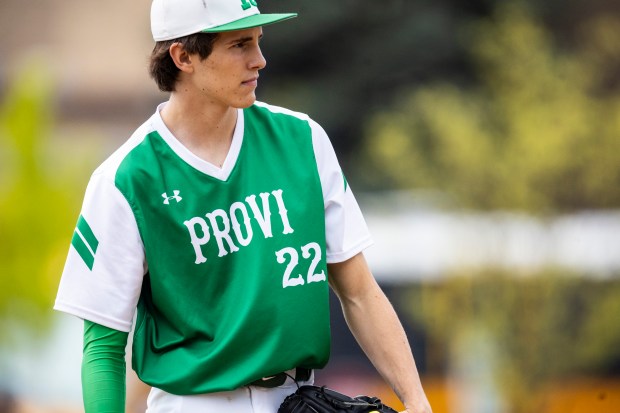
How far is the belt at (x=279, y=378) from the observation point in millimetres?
3406

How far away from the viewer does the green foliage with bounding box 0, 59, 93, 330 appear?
40.1ft

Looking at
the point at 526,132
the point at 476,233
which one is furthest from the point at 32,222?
the point at 526,132

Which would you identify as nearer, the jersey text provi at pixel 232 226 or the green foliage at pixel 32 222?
the jersey text provi at pixel 232 226

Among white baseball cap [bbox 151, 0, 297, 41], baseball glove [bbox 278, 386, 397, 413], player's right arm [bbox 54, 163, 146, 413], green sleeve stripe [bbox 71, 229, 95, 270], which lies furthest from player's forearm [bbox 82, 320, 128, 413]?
white baseball cap [bbox 151, 0, 297, 41]

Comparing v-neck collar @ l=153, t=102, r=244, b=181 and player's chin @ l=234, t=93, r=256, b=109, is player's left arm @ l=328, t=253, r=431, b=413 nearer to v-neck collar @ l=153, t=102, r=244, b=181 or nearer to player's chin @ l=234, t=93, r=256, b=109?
v-neck collar @ l=153, t=102, r=244, b=181

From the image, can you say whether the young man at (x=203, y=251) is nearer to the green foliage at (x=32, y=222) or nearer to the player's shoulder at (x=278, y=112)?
the player's shoulder at (x=278, y=112)

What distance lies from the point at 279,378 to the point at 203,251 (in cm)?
41

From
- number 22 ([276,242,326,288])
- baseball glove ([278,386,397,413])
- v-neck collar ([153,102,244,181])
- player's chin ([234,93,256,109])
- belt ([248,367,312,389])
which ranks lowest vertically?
baseball glove ([278,386,397,413])

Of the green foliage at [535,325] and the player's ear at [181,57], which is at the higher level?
the player's ear at [181,57]

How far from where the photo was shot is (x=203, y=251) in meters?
3.39

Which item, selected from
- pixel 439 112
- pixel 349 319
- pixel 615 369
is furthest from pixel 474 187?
pixel 349 319

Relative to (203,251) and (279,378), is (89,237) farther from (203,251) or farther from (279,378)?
(279,378)

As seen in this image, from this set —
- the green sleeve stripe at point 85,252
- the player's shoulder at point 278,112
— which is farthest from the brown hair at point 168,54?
the green sleeve stripe at point 85,252

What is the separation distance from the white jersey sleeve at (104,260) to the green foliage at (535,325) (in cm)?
833
